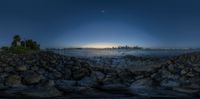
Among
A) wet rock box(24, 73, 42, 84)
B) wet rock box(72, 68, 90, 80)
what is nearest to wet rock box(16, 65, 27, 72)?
wet rock box(24, 73, 42, 84)

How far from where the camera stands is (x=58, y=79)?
3238 centimetres

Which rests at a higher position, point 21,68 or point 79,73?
point 21,68

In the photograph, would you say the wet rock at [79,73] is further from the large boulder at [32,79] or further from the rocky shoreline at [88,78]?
the large boulder at [32,79]

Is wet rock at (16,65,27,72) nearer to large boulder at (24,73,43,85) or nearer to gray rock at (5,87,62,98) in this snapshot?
large boulder at (24,73,43,85)

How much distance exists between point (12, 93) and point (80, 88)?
15.4 feet

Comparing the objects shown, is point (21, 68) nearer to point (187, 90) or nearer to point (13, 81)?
point (13, 81)

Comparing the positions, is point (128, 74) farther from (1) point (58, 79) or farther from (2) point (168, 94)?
(2) point (168, 94)

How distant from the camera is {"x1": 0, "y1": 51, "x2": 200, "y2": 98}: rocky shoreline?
25.8 metres

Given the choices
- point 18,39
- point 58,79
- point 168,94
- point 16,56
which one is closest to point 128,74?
point 58,79

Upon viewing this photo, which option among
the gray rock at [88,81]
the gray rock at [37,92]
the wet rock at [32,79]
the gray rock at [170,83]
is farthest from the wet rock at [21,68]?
the gray rock at [170,83]

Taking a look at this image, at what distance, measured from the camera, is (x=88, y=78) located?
32000 millimetres

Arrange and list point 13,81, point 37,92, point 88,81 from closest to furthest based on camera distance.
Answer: point 37,92 → point 13,81 → point 88,81

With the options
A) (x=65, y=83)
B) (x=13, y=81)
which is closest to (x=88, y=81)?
(x=65, y=83)

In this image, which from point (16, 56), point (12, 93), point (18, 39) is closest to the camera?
point (12, 93)
